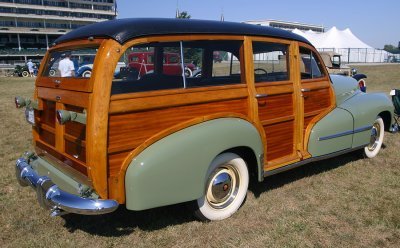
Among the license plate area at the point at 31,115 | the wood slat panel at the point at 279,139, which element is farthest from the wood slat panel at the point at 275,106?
the license plate area at the point at 31,115

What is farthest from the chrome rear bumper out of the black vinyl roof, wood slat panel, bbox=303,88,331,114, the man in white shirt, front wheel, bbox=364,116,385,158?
front wheel, bbox=364,116,385,158

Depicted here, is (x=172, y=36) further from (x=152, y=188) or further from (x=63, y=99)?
(x=152, y=188)

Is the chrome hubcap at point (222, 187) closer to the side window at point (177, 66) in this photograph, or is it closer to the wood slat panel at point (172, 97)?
the wood slat panel at point (172, 97)

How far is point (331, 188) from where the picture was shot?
429 cm

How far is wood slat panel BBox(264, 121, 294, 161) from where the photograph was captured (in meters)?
3.80

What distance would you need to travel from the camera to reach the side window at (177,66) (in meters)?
3.01

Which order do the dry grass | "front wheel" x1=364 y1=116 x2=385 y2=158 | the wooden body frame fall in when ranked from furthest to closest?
"front wheel" x1=364 y1=116 x2=385 y2=158, the dry grass, the wooden body frame

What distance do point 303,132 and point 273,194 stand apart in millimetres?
802

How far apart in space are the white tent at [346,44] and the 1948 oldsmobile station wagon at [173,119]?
42440mm

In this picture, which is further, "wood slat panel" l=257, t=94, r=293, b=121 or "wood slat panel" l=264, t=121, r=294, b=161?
"wood slat panel" l=264, t=121, r=294, b=161

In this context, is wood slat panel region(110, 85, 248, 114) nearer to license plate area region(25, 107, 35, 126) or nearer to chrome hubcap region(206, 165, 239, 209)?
chrome hubcap region(206, 165, 239, 209)

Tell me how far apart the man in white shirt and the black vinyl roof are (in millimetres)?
223

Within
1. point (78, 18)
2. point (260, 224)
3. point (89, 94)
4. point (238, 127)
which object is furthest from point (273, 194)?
point (78, 18)

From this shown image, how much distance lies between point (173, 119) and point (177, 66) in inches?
19.5
